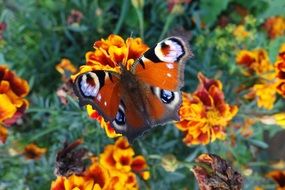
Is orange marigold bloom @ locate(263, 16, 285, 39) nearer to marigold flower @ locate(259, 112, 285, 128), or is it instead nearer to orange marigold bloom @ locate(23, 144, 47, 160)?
marigold flower @ locate(259, 112, 285, 128)

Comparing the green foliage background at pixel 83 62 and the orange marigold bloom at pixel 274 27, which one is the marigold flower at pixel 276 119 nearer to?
the green foliage background at pixel 83 62

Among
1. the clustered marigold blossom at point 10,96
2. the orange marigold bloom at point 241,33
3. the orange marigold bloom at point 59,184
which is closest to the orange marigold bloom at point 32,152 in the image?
the clustered marigold blossom at point 10,96

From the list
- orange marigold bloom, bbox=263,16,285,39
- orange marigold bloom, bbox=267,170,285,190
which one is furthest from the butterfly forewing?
orange marigold bloom, bbox=263,16,285,39

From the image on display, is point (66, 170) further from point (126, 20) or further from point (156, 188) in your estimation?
point (126, 20)

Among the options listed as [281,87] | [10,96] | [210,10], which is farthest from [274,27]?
[10,96]

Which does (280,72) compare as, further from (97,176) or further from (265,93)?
(97,176)

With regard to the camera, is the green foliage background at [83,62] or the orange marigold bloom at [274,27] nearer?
the green foliage background at [83,62]

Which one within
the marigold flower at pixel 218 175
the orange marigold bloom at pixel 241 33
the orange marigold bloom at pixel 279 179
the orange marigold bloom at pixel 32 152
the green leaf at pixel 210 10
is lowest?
the orange marigold bloom at pixel 279 179
